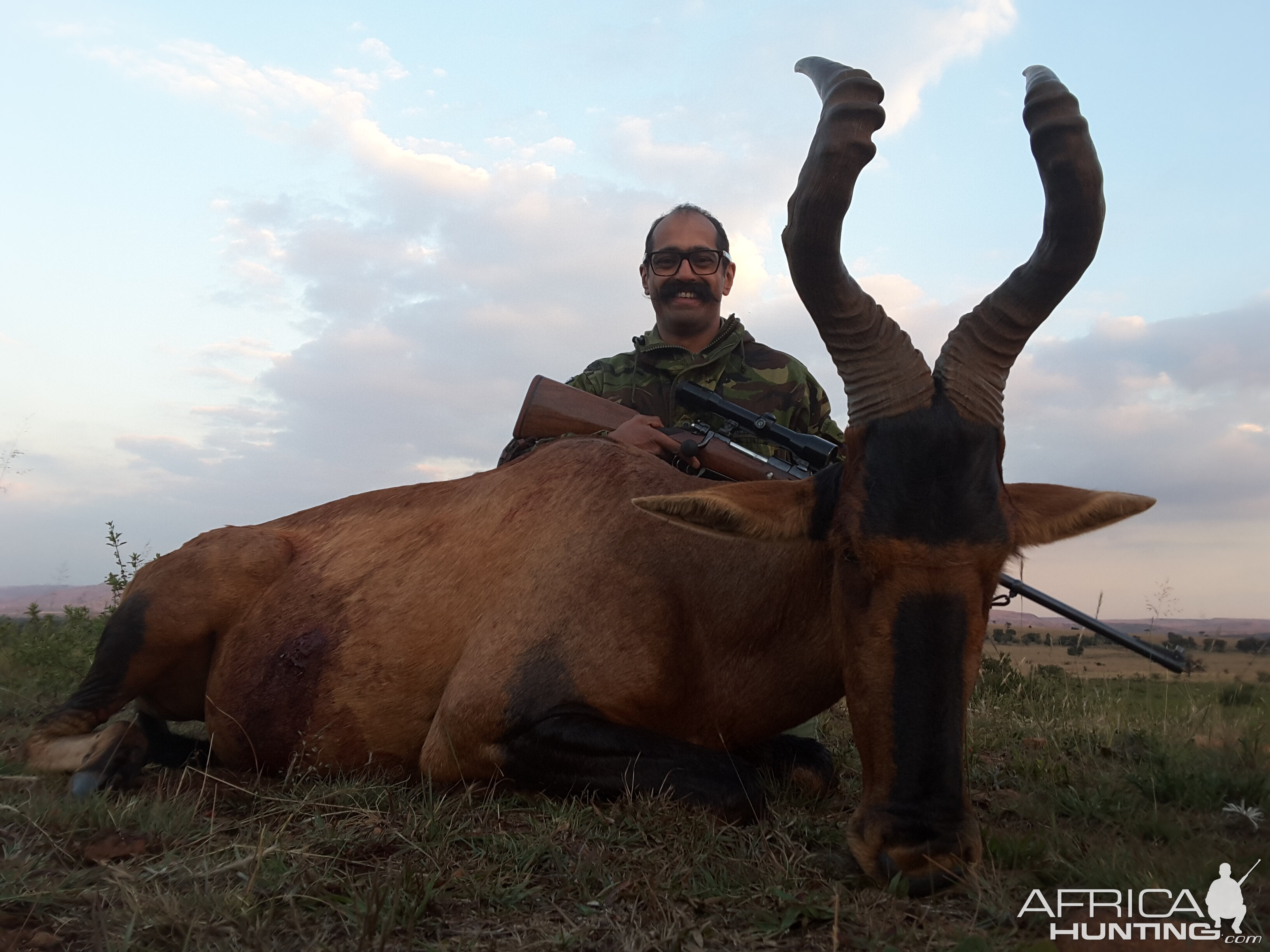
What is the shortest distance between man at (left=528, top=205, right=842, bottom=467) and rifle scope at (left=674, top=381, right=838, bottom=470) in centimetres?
114

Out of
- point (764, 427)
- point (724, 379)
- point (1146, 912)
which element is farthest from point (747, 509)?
point (724, 379)

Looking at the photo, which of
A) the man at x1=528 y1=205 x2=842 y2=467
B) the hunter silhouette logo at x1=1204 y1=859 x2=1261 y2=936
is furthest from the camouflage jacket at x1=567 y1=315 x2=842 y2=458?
the hunter silhouette logo at x1=1204 y1=859 x2=1261 y2=936

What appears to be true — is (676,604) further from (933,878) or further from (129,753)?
(129,753)

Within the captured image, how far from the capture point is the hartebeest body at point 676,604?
3.24 metres

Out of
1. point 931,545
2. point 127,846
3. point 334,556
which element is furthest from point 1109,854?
point 334,556

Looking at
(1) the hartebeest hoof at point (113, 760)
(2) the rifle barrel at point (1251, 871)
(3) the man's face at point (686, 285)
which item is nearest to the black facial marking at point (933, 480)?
(2) the rifle barrel at point (1251, 871)

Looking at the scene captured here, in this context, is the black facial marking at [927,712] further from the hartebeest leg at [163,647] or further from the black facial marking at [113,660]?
the black facial marking at [113,660]

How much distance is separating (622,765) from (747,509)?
1230mm

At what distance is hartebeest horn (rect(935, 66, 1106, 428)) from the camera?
3.80 m

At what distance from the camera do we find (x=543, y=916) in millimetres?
2865

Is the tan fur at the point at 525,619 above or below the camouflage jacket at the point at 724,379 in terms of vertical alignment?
below

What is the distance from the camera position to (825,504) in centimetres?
368

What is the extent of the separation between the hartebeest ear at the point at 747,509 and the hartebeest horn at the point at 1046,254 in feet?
2.45

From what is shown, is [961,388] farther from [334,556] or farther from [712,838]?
[334,556]
